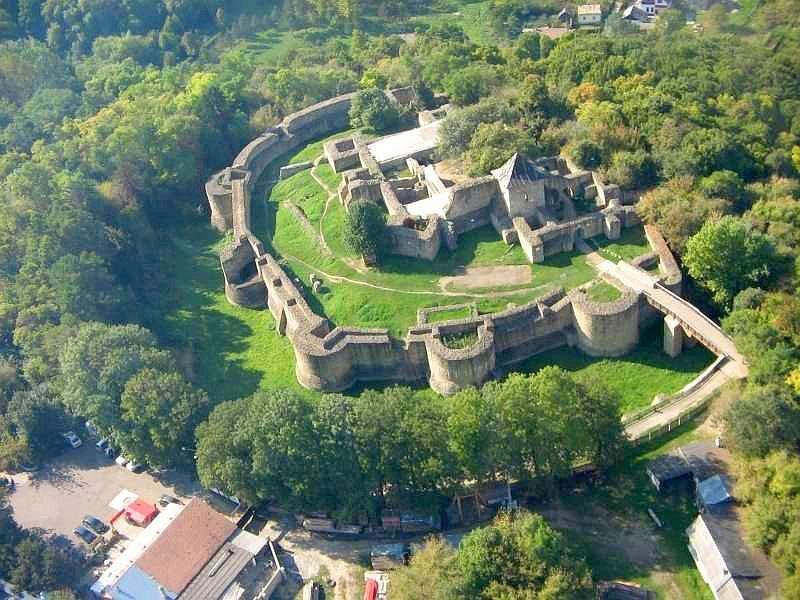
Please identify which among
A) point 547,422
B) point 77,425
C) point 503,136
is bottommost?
point 77,425

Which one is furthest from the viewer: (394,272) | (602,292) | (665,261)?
(394,272)

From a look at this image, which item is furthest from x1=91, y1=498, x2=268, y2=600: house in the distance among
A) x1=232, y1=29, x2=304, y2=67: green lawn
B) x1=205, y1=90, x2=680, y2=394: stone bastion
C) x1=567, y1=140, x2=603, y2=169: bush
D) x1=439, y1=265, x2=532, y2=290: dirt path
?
x1=232, y1=29, x2=304, y2=67: green lawn

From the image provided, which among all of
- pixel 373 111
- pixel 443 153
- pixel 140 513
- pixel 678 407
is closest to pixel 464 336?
pixel 678 407

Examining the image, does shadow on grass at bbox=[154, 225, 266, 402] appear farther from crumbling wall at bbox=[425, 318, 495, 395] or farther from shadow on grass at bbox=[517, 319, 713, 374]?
shadow on grass at bbox=[517, 319, 713, 374]

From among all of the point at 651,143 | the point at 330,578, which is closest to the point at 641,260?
the point at 651,143

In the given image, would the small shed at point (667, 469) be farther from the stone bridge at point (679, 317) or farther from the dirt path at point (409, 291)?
the dirt path at point (409, 291)

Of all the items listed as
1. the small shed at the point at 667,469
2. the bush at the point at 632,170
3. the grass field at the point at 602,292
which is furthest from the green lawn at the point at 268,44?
the small shed at the point at 667,469

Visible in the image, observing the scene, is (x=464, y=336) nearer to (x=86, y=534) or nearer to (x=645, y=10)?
(x=86, y=534)

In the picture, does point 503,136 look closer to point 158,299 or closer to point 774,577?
point 158,299
